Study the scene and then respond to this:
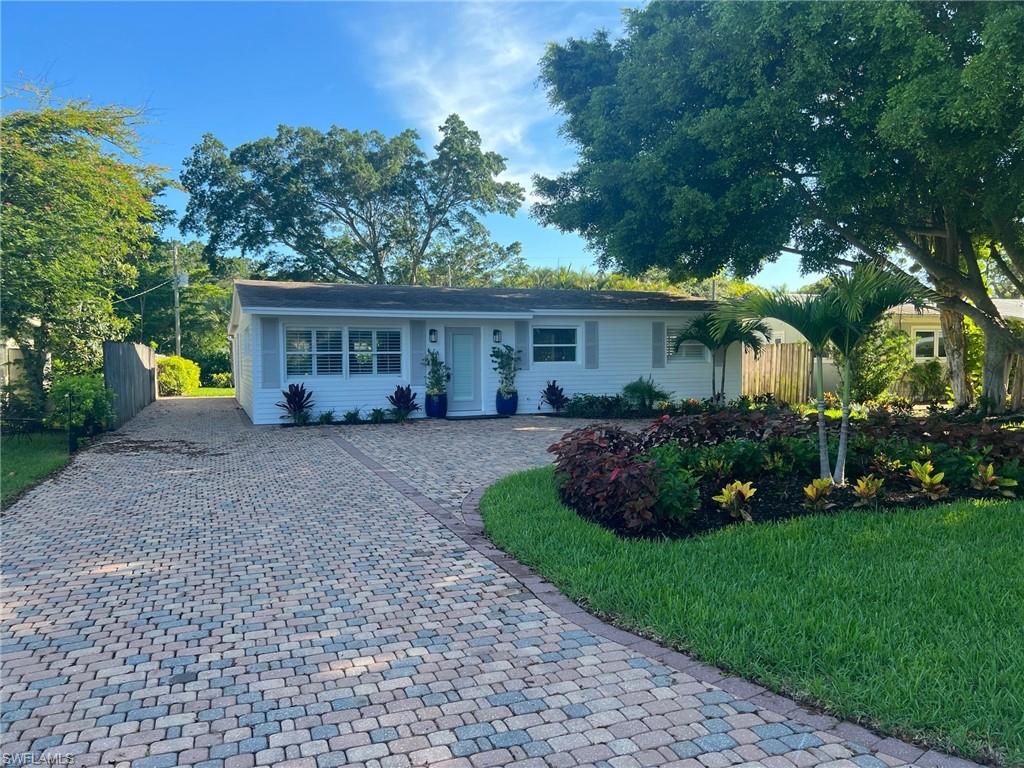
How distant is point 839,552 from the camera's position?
4.69 meters

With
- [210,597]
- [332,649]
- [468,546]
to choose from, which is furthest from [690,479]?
[210,597]

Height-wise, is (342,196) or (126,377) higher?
(342,196)

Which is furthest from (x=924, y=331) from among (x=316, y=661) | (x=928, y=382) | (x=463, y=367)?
(x=316, y=661)

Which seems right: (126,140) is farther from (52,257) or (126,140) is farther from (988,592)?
(988,592)

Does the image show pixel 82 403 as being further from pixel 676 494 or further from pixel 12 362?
pixel 676 494

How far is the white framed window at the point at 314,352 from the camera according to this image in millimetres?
14086

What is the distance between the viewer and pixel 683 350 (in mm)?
17578

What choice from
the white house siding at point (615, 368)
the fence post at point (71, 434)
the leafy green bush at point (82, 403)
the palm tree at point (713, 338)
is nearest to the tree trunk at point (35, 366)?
the leafy green bush at point (82, 403)

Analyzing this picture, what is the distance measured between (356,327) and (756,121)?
9.05 meters

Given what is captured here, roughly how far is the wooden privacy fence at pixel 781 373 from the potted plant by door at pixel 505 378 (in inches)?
297

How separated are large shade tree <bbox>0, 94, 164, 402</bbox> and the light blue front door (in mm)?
6754

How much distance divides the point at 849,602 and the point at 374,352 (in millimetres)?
12313

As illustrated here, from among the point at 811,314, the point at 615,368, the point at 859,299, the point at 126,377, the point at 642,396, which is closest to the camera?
the point at 859,299

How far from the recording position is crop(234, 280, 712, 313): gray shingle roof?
47.2 ft
